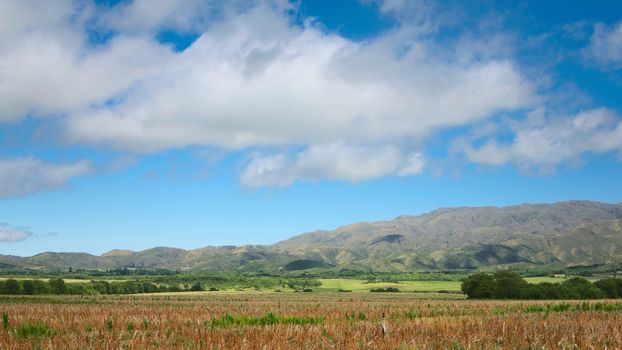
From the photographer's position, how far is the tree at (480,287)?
118 m

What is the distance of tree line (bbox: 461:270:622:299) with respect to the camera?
109 metres

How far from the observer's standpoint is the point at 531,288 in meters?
111

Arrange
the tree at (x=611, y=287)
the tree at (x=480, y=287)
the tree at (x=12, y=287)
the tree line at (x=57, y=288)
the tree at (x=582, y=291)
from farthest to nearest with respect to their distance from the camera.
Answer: the tree line at (x=57, y=288)
the tree at (x=12, y=287)
the tree at (x=480, y=287)
the tree at (x=611, y=287)
the tree at (x=582, y=291)

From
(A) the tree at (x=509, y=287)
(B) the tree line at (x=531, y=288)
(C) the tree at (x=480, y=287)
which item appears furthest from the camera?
(C) the tree at (x=480, y=287)

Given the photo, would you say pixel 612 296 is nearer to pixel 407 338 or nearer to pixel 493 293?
pixel 493 293

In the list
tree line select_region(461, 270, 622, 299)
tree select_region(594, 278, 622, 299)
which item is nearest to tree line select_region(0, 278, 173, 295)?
tree line select_region(461, 270, 622, 299)

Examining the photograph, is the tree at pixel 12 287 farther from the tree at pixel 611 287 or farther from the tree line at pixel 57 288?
the tree at pixel 611 287

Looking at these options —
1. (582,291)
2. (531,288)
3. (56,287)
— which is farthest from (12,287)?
(582,291)

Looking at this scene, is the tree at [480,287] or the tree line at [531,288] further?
the tree at [480,287]

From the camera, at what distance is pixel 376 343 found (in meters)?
17.0

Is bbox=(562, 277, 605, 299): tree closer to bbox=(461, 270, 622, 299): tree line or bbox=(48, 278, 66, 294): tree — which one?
bbox=(461, 270, 622, 299): tree line

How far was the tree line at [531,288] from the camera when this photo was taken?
4296 inches

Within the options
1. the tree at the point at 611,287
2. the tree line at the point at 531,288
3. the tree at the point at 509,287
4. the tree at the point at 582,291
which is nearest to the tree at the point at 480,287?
the tree line at the point at 531,288

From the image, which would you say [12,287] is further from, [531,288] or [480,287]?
[531,288]
